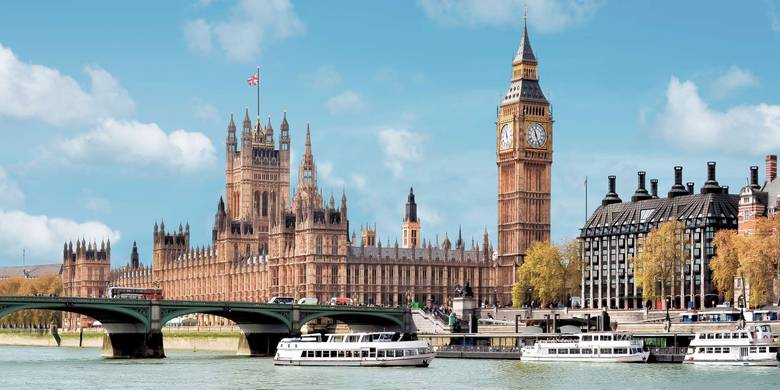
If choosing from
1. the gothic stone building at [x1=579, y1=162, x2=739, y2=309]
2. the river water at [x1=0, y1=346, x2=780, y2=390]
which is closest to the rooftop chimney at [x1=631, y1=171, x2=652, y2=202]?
the gothic stone building at [x1=579, y1=162, x2=739, y2=309]

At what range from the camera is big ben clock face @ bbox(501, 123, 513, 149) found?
170m

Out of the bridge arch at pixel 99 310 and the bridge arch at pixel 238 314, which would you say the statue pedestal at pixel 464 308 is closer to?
the bridge arch at pixel 238 314

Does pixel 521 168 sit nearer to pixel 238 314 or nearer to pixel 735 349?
pixel 238 314

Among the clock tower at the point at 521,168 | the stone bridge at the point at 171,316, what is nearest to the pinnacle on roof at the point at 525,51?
the clock tower at the point at 521,168

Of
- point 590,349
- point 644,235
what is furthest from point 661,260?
point 590,349

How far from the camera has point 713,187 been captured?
468 ft

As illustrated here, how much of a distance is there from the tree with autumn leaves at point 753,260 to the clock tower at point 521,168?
4153cm

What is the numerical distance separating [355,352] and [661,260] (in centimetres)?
3891

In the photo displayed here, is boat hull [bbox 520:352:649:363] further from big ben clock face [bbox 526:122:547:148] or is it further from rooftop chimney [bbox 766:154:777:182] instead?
big ben clock face [bbox 526:122:547:148]

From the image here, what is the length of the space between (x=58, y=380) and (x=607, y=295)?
6867 centimetres

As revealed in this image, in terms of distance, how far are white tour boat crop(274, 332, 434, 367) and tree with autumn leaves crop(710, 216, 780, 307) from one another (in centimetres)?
2704

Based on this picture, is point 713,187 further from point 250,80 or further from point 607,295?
point 250,80

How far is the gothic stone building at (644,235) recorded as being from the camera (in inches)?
5408

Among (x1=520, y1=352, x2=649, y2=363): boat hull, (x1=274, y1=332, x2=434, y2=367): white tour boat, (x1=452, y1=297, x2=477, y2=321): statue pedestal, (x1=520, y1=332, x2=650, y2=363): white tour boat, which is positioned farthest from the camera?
(x1=452, y1=297, x2=477, y2=321): statue pedestal
